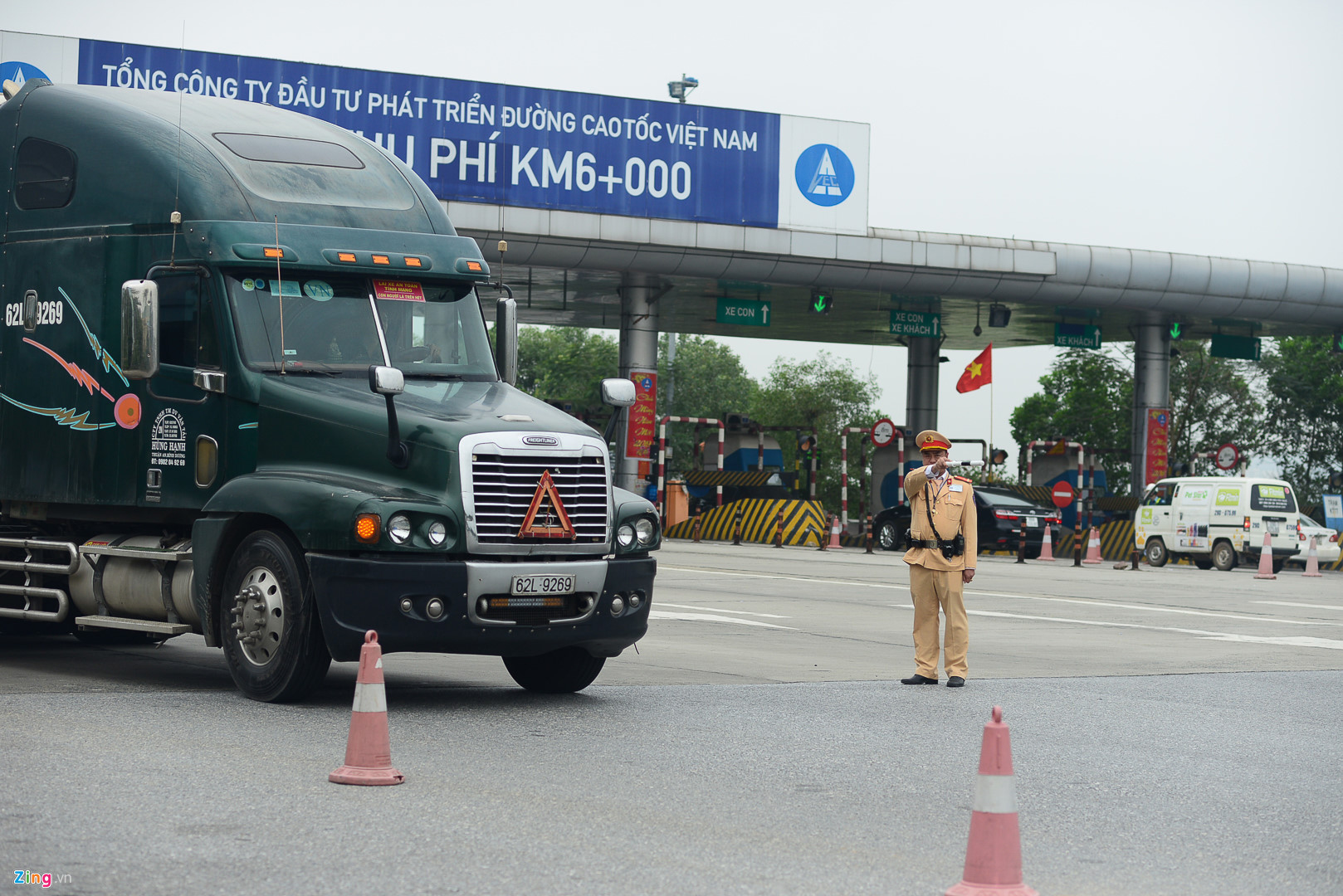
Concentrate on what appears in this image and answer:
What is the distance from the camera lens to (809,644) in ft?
48.2

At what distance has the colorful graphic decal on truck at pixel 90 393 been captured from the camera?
10375 millimetres

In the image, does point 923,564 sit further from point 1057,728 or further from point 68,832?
point 68,832

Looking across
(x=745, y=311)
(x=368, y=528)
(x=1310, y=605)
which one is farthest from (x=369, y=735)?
(x=745, y=311)

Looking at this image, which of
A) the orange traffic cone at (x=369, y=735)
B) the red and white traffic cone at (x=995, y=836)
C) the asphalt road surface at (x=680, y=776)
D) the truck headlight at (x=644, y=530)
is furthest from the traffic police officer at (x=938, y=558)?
the red and white traffic cone at (x=995, y=836)

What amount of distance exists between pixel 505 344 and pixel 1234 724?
508 centimetres

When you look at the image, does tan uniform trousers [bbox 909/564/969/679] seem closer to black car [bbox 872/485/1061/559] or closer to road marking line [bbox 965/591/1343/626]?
road marking line [bbox 965/591/1343/626]

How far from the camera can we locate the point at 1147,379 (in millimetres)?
41438

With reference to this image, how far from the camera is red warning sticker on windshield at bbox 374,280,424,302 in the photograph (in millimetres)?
10188

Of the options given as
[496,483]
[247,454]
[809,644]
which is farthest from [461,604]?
[809,644]

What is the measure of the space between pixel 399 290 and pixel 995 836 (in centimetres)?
608

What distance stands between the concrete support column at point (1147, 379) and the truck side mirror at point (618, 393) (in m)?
32.5

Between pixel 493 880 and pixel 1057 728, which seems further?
pixel 1057 728

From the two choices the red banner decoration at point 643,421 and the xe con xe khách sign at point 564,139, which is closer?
the xe con xe khách sign at point 564,139

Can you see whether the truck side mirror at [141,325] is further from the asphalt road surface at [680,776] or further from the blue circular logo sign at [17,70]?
the blue circular logo sign at [17,70]
